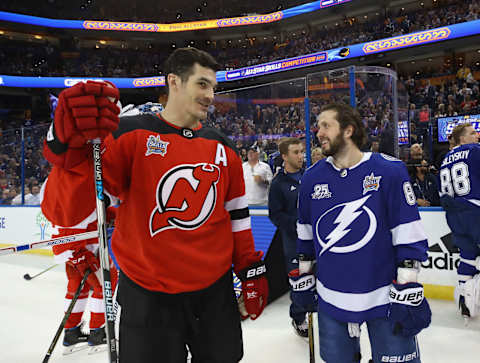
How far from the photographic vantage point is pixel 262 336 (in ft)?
11.0

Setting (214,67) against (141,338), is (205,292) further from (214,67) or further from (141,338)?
(214,67)

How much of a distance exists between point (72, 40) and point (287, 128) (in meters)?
22.9

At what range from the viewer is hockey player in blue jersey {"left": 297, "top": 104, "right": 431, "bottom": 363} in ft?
5.22

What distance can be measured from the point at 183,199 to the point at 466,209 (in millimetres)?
2957

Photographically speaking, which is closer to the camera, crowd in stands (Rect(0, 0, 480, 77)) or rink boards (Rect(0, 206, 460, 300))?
rink boards (Rect(0, 206, 460, 300))

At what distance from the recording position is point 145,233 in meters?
1.40

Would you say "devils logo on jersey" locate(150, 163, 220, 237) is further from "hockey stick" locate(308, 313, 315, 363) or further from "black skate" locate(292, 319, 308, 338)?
"black skate" locate(292, 319, 308, 338)

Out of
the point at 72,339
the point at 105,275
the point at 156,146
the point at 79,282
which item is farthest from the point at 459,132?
the point at 72,339

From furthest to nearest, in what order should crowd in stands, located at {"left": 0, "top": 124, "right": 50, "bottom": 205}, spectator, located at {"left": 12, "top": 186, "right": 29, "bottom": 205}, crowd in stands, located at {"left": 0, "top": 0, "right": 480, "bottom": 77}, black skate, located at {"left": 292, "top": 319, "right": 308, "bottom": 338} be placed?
crowd in stands, located at {"left": 0, "top": 0, "right": 480, "bottom": 77} < spectator, located at {"left": 12, "top": 186, "right": 29, "bottom": 205} < crowd in stands, located at {"left": 0, "top": 124, "right": 50, "bottom": 205} < black skate, located at {"left": 292, "top": 319, "right": 308, "bottom": 338}

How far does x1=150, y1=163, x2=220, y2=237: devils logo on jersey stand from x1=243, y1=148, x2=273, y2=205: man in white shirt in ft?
12.2

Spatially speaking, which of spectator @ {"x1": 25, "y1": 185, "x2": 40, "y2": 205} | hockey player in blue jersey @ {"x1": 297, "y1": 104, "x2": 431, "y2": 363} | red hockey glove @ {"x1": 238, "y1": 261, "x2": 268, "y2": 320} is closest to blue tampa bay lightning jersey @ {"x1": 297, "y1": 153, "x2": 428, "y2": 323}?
hockey player in blue jersey @ {"x1": 297, "y1": 104, "x2": 431, "y2": 363}

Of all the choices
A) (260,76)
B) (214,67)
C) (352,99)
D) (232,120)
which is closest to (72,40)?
(260,76)

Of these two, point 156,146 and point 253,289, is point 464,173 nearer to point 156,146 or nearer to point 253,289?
point 253,289

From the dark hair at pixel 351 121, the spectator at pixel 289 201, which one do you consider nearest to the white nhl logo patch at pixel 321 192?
the dark hair at pixel 351 121
